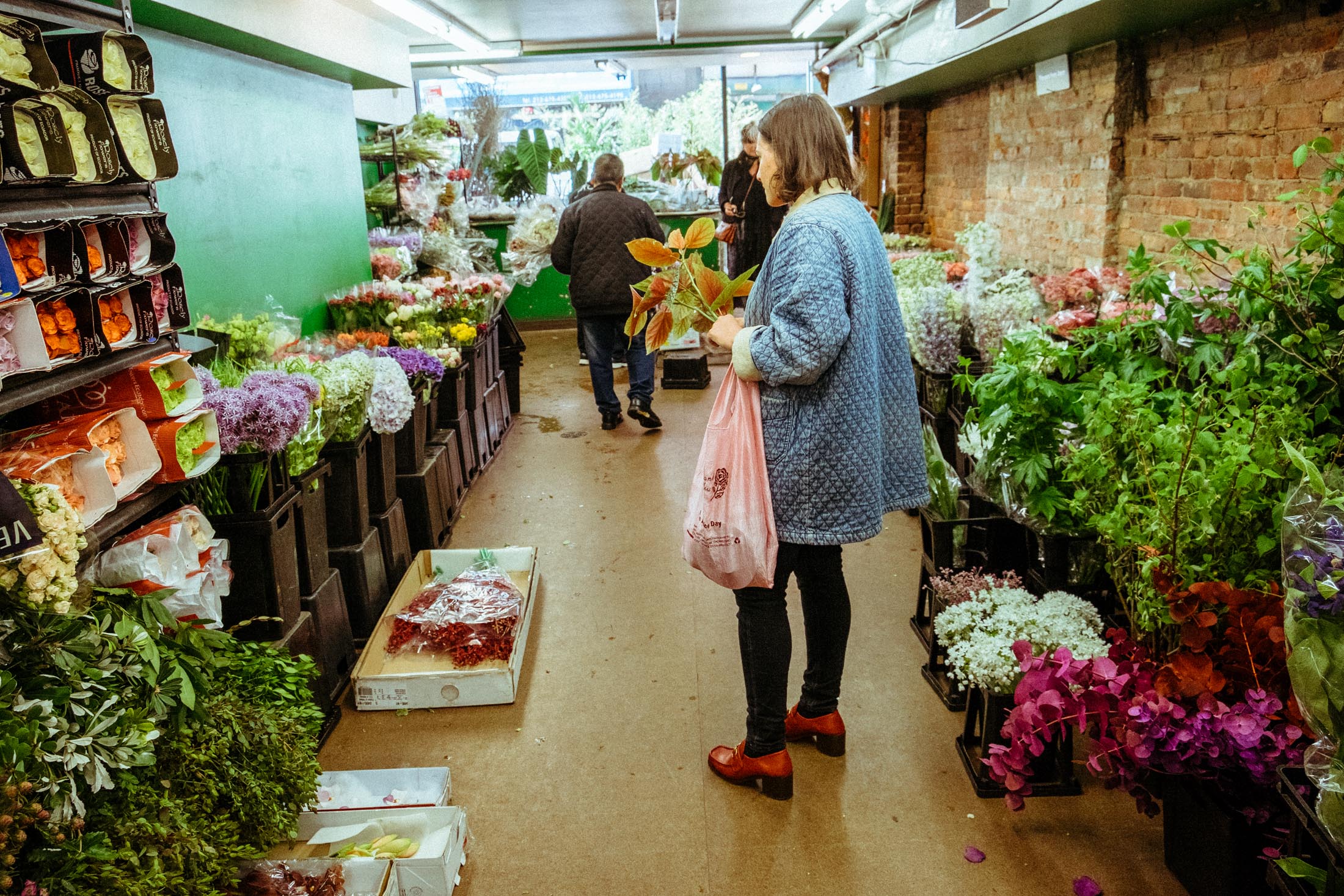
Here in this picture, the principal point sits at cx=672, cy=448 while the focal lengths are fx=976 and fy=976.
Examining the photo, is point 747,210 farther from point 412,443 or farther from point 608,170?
point 412,443

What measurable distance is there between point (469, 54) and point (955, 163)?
13.8ft

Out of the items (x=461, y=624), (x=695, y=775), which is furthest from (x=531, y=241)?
(x=695, y=775)

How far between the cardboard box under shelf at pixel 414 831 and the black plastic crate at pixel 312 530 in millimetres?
832

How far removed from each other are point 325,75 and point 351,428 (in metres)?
2.96

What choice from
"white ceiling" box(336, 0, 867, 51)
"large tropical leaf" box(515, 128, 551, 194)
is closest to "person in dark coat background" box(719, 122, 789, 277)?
"white ceiling" box(336, 0, 867, 51)

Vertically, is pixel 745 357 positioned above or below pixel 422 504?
above

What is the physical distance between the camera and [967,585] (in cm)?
272

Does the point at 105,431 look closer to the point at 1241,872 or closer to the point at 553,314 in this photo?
the point at 1241,872

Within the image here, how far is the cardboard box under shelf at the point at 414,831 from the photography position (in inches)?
79.7

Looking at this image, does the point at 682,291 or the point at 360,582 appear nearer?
the point at 682,291

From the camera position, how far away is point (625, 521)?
445 cm

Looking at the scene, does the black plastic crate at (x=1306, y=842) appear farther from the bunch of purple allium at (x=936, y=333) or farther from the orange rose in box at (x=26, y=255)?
the bunch of purple allium at (x=936, y=333)

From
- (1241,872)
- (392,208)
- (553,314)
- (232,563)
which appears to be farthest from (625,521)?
(553,314)

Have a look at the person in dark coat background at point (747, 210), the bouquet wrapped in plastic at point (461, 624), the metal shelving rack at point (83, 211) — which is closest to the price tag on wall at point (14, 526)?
the metal shelving rack at point (83, 211)
